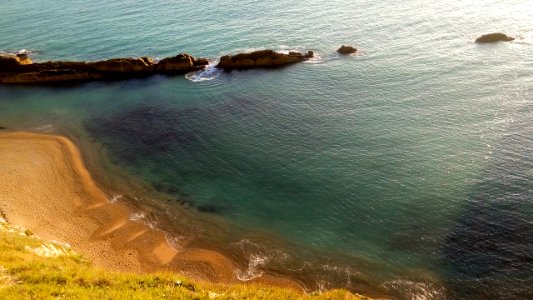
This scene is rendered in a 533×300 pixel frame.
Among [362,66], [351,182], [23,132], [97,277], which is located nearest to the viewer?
[97,277]

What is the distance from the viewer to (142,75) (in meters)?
73.2

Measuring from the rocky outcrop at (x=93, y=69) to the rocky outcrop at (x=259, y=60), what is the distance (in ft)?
16.3

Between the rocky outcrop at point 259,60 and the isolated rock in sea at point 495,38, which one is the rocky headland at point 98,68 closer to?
the rocky outcrop at point 259,60

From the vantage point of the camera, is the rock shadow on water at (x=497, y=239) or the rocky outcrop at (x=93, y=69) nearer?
the rock shadow on water at (x=497, y=239)

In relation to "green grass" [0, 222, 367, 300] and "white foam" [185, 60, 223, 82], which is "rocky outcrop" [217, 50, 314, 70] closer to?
"white foam" [185, 60, 223, 82]

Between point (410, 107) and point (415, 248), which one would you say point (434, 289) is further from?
point (410, 107)

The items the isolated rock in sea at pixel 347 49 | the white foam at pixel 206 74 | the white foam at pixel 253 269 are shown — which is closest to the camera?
the white foam at pixel 253 269

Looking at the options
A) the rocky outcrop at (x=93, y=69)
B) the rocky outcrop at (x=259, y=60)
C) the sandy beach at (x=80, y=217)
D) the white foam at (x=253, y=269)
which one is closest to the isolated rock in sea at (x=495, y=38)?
the rocky outcrop at (x=259, y=60)

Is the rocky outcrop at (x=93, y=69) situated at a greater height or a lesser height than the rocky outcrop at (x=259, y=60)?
greater

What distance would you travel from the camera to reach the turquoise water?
1359 inches

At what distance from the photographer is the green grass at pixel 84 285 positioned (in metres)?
23.1

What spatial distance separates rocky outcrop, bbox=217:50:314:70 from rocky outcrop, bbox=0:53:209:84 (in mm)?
4977

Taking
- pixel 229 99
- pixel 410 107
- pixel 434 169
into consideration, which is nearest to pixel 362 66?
pixel 410 107

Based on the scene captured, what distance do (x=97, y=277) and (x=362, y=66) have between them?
53372mm
